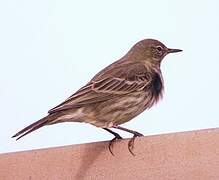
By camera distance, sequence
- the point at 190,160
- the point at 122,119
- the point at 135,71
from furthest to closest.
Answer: the point at 135,71 → the point at 122,119 → the point at 190,160

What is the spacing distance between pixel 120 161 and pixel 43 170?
54 cm

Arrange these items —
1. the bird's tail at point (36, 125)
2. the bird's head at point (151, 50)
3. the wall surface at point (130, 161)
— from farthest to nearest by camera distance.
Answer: the bird's head at point (151, 50)
the bird's tail at point (36, 125)
the wall surface at point (130, 161)

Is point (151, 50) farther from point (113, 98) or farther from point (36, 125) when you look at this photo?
point (36, 125)

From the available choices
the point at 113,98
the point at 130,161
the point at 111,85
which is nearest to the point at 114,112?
the point at 113,98

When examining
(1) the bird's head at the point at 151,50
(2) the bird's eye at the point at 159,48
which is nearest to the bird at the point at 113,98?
(1) the bird's head at the point at 151,50

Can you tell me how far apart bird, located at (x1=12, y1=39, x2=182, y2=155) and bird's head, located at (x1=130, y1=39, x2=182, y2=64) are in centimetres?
38

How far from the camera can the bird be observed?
602 cm

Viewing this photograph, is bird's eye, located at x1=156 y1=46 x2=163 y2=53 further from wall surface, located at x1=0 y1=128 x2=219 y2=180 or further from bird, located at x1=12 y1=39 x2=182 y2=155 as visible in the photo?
wall surface, located at x1=0 y1=128 x2=219 y2=180

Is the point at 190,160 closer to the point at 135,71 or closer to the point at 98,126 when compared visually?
the point at 98,126

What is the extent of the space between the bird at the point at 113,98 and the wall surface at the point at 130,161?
519mm

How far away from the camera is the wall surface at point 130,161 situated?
15.5 ft

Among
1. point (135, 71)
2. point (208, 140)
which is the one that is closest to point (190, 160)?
point (208, 140)

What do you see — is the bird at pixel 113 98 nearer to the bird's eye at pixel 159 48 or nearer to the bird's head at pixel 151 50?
the bird's head at pixel 151 50

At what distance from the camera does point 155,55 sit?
758 cm
